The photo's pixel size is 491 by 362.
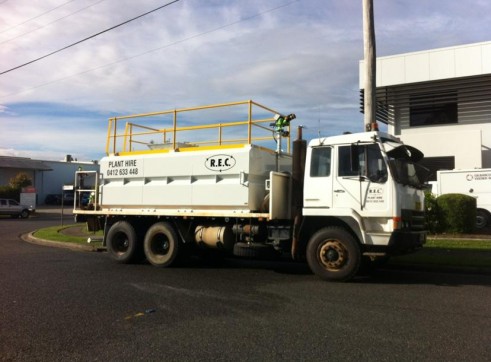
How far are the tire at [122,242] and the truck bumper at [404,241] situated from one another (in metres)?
6.13

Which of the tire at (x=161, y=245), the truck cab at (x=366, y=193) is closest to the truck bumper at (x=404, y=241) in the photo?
the truck cab at (x=366, y=193)

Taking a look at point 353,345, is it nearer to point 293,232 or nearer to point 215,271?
point 293,232

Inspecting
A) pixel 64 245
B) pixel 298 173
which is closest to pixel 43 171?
pixel 64 245

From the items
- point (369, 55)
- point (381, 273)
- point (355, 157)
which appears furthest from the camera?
point (369, 55)

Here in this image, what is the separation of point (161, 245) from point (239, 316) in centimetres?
525

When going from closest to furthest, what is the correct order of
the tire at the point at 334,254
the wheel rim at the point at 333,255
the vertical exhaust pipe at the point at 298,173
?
the tire at the point at 334,254, the wheel rim at the point at 333,255, the vertical exhaust pipe at the point at 298,173

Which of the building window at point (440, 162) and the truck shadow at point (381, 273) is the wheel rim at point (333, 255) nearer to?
the truck shadow at point (381, 273)

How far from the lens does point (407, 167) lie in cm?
900

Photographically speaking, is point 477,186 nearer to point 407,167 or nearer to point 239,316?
point 407,167

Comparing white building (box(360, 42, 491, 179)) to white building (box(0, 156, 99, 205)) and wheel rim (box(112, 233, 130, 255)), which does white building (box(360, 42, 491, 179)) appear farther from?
white building (box(0, 156, 99, 205))

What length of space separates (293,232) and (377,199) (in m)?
1.83

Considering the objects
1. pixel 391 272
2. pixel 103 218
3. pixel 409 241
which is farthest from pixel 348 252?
pixel 103 218

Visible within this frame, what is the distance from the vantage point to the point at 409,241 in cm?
844

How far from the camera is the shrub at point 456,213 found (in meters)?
16.1
